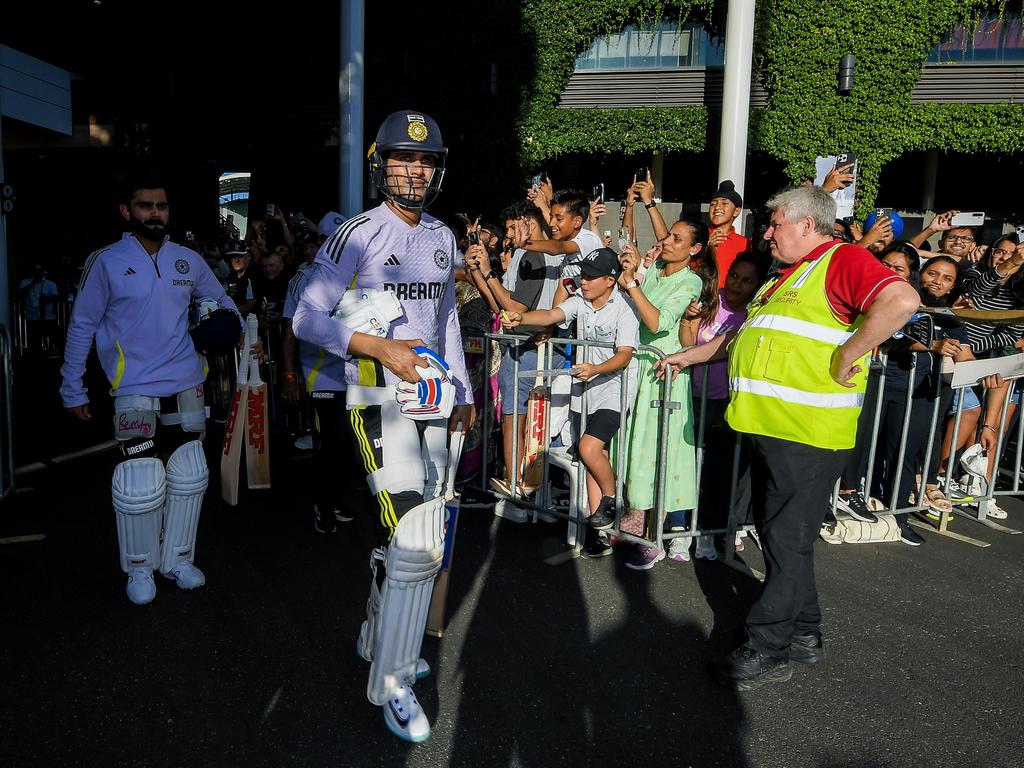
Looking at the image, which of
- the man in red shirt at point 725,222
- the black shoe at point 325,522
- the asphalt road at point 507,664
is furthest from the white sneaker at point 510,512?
the man in red shirt at point 725,222

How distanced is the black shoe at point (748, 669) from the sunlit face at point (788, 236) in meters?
1.65

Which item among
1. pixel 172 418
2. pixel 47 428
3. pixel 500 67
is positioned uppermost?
pixel 500 67

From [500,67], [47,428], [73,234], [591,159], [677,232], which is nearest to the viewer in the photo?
[677,232]

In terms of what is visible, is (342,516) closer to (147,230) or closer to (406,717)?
(147,230)

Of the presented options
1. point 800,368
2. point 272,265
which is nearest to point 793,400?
point 800,368

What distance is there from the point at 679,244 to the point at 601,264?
474mm

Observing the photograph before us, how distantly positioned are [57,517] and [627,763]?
4196 mm

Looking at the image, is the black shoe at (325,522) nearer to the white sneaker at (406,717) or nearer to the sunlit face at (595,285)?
the sunlit face at (595,285)

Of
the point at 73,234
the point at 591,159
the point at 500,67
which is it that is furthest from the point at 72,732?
the point at 73,234

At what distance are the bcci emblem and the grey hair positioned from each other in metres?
1.51

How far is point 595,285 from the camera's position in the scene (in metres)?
4.96

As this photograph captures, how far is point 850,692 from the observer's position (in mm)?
3410

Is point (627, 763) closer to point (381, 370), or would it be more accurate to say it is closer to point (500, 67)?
point (381, 370)

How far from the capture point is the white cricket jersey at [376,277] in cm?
305
